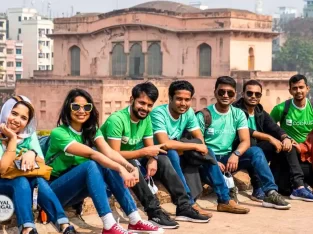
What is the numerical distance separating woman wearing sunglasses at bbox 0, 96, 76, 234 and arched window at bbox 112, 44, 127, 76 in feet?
102

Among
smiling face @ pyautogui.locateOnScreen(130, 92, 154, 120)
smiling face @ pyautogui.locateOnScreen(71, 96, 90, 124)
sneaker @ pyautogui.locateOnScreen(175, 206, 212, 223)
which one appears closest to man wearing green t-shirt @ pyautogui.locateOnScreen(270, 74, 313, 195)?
sneaker @ pyautogui.locateOnScreen(175, 206, 212, 223)

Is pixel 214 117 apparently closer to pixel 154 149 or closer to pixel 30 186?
pixel 154 149

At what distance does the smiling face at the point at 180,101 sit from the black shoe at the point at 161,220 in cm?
85

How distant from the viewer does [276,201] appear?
5914 mm

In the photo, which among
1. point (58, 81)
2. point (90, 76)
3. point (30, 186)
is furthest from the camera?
point (90, 76)

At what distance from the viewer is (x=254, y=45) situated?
34250 millimetres

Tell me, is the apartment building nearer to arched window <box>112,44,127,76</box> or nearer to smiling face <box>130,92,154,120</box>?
arched window <box>112,44,127,76</box>

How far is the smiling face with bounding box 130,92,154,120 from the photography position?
5266 mm

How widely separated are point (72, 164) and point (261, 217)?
1464 millimetres

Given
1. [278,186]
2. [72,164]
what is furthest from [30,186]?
[278,186]

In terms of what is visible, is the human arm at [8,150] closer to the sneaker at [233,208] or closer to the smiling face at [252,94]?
the sneaker at [233,208]

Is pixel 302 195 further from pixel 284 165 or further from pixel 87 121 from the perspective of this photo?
pixel 87 121

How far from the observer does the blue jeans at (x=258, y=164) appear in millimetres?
5973

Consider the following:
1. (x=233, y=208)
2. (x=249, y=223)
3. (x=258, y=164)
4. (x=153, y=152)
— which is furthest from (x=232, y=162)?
(x=153, y=152)
